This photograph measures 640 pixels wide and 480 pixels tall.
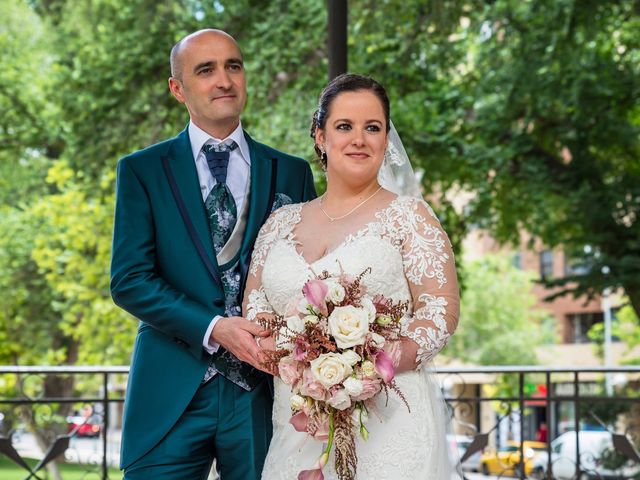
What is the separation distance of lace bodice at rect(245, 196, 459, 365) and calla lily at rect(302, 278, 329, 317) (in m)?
0.31

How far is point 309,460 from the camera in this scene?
3.28 m

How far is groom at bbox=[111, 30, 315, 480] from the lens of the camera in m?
3.30

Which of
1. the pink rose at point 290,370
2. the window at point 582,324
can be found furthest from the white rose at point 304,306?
the window at point 582,324

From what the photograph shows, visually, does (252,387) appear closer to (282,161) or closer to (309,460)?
(309,460)

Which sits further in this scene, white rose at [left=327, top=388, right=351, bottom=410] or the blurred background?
the blurred background

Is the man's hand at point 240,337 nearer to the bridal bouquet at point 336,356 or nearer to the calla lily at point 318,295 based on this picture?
the bridal bouquet at point 336,356

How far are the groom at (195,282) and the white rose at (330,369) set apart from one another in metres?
0.33

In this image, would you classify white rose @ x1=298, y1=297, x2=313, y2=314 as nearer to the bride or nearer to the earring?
the bride

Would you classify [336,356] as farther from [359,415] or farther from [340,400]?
[359,415]

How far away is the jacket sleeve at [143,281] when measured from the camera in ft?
10.7

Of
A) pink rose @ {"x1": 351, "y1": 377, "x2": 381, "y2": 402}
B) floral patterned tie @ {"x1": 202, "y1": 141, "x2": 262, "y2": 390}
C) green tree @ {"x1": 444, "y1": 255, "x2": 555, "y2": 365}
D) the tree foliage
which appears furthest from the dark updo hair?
green tree @ {"x1": 444, "y1": 255, "x2": 555, "y2": 365}

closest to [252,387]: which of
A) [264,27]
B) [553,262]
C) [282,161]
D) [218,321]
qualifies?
[218,321]

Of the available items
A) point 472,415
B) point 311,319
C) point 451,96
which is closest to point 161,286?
point 311,319

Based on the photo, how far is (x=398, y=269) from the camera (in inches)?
128
